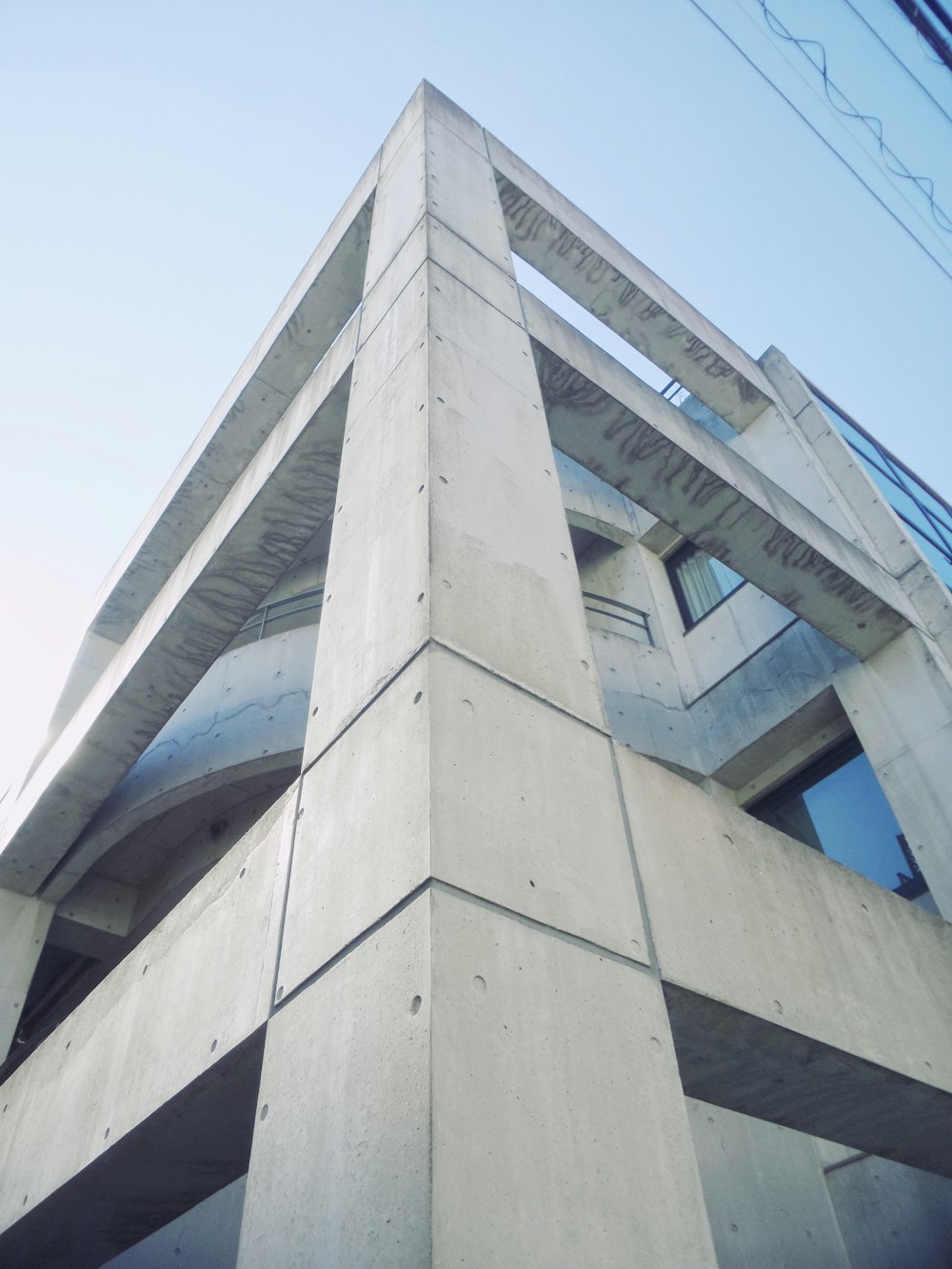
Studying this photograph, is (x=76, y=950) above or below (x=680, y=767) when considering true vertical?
below

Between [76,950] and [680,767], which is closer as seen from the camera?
[680,767]

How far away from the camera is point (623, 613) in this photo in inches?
470

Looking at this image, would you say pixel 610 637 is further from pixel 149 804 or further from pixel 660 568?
pixel 149 804

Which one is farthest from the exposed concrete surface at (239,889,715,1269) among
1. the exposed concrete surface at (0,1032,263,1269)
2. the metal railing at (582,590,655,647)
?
the metal railing at (582,590,655,647)

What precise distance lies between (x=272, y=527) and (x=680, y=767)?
4.77 metres

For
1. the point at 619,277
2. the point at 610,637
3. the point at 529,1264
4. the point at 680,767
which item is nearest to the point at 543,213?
the point at 619,277

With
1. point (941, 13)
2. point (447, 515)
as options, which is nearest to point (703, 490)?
point (941, 13)

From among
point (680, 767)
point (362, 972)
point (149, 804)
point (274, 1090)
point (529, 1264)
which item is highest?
point (529, 1264)

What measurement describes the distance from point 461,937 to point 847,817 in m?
6.92

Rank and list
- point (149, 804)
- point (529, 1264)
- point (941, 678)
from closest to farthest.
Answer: point (529, 1264) → point (941, 678) → point (149, 804)

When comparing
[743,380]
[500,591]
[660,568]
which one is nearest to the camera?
[500,591]

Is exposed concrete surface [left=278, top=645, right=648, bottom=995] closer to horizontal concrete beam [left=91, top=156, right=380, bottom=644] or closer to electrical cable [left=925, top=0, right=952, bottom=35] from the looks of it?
electrical cable [left=925, top=0, right=952, bottom=35]

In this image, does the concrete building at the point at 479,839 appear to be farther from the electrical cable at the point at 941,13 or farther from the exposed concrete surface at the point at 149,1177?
the electrical cable at the point at 941,13

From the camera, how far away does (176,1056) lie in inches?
140
